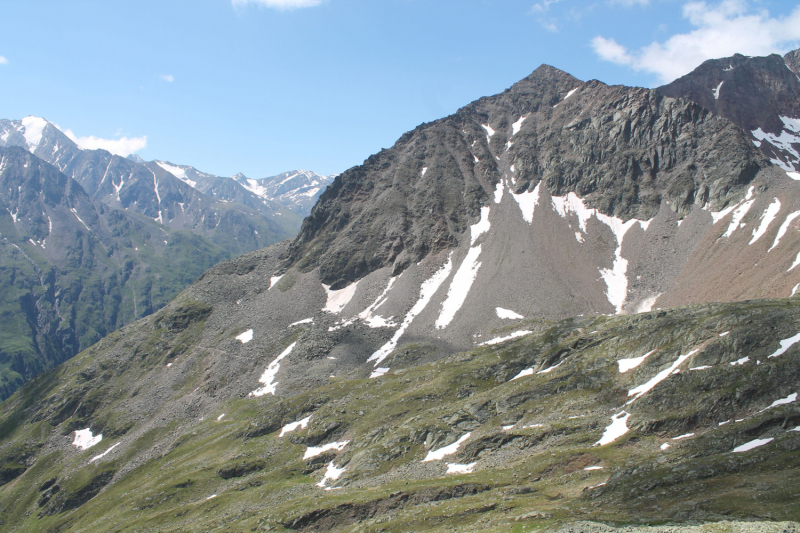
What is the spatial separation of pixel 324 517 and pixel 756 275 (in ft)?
330

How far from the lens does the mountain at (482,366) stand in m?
42.2

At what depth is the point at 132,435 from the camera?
11994 cm

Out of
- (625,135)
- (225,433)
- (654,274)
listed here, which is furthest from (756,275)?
(225,433)

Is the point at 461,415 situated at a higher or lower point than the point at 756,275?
lower

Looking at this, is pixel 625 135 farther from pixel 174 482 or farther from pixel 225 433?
pixel 174 482

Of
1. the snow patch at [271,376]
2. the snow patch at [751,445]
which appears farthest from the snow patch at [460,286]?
the snow patch at [751,445]

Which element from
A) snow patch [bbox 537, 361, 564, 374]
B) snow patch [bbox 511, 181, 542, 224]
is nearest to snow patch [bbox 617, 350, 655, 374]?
snow patch [bbox 537, 361, 564, 374]

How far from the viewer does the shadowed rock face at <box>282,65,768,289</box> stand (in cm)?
15450

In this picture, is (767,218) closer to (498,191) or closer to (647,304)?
(647,304)

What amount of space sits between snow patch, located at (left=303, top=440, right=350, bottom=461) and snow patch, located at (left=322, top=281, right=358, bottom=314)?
7328 centimetres

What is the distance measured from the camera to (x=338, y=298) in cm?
15800

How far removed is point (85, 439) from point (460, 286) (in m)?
112

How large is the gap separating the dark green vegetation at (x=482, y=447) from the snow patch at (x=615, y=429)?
2.21 feet

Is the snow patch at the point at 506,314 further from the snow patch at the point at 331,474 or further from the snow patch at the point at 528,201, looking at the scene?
the snow patch at the point at 331,474
